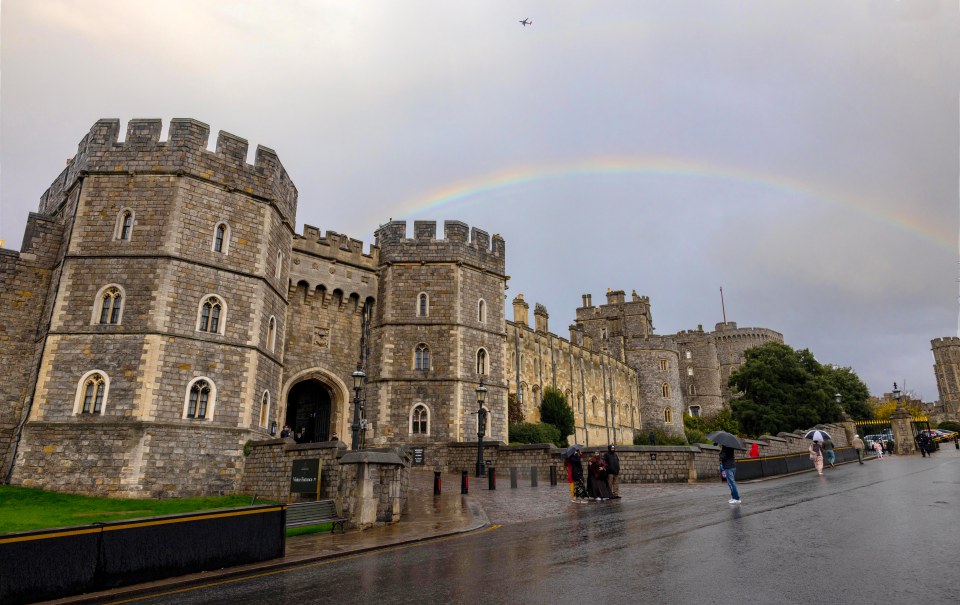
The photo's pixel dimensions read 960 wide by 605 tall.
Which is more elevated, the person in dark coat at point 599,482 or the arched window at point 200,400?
the arched window at point 200,400

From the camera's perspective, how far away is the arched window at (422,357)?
26234 millimetres

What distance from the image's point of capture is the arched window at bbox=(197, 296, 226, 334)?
19.6 metres

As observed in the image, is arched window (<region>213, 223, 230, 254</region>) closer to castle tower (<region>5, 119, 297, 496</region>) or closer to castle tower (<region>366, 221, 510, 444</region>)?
castle tower (<region>5, 119, 297, 496</region>)

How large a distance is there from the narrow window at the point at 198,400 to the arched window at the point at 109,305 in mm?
3175

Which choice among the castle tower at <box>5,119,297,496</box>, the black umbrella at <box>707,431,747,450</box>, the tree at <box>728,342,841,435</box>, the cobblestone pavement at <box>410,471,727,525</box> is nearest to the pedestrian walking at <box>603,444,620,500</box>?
the cobblestone pavement at <box>410,471,727,525</box>

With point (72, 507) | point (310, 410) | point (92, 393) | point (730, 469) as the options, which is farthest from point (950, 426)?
point (72, 507)

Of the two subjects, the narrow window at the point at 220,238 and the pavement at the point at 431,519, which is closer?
the pavement at the point at 431,519

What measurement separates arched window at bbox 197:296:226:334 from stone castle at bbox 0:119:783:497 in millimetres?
69

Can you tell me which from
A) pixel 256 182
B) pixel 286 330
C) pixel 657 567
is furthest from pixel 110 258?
pixel 657 567

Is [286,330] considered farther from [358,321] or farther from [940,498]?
[940,498]

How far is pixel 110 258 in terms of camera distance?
19234 millimetres

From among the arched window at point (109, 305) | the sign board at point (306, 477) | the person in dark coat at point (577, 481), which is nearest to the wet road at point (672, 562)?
the person in dark coat at point (577, 481)

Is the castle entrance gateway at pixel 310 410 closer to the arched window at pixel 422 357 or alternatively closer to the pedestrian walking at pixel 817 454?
the arched window at pixel 422 357

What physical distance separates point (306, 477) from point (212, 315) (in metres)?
8.12
